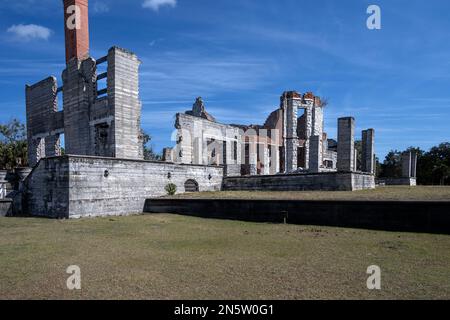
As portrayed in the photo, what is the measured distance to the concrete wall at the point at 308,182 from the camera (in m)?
15.7

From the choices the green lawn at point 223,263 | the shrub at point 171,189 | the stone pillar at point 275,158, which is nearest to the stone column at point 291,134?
the stone pillar at point 275,158

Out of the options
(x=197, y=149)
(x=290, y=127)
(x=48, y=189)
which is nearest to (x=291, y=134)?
(x=290, y=127)

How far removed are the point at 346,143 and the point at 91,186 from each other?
14.2 metres

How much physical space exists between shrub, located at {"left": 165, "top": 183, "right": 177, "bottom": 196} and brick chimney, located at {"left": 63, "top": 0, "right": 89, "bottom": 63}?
11.4 meters

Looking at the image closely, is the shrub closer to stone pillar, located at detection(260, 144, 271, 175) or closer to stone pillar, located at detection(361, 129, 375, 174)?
stone pillar, located at detection(361, 129, 375, 174)

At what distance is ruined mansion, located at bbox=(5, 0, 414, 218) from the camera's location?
544 inches

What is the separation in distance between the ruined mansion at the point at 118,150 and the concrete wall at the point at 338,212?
12.3 ft

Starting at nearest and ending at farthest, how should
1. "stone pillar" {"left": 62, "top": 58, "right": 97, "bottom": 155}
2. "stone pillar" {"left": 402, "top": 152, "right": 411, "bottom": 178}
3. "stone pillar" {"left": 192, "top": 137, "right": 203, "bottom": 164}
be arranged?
"stone pillar" {"left": 62, "top": 58, "right": 97, "bottom": 155} < "stone pillar" {"left": 192, "top": 137, "right": 203, "bottom": 164} < "stone pillar" {"left": 402, "top": 152, "right": 411, "bottom": 178}

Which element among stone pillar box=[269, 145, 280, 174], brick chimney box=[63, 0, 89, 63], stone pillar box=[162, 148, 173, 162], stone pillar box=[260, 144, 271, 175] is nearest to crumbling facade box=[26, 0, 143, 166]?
brick chimney box=[63, 0, 89, 63]

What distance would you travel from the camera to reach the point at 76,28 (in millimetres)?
22062

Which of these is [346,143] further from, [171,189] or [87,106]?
[87,106]

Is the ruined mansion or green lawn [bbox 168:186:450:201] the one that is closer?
green lawn [bbox 168:186:450:201]
